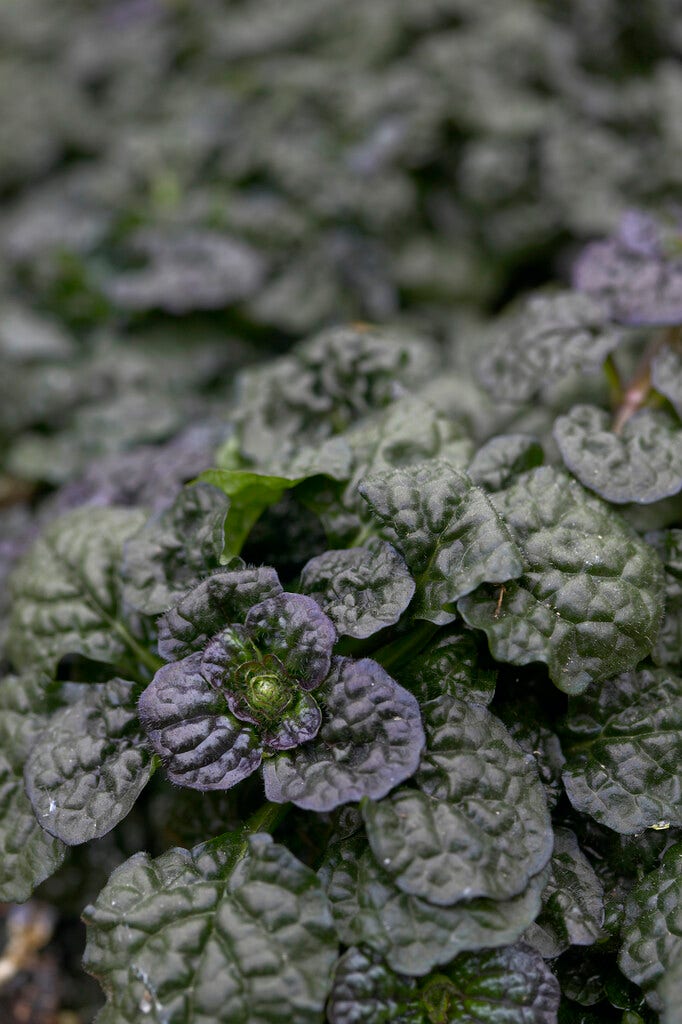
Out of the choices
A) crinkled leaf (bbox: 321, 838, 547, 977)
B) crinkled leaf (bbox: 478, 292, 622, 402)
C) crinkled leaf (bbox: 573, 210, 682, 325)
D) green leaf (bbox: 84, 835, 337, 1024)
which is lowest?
crinkled leaf (bbox: 321, 838, 547, 977)

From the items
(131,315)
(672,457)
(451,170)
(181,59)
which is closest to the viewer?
(672,457)

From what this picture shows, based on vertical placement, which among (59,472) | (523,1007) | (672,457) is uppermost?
(672,457)

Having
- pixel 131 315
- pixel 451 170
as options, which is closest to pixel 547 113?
pixel 451 170

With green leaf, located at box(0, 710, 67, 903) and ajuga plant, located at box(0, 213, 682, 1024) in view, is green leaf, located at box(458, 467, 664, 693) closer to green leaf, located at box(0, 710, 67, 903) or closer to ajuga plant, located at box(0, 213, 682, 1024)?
→ ajuga plant, located at box(0, 213, 682, 1024)

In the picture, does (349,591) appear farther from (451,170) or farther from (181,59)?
(181,59)

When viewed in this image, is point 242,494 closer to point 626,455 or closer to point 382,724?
point 382,724

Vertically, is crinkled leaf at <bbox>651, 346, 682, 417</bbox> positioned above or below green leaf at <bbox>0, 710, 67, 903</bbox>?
above

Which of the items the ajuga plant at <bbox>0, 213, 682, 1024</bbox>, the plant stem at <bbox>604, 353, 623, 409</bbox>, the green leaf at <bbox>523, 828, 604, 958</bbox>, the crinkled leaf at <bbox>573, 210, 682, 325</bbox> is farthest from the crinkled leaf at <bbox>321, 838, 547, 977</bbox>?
the crinkled leaf at <bbox>573, 210, 682, 325</bbox>
